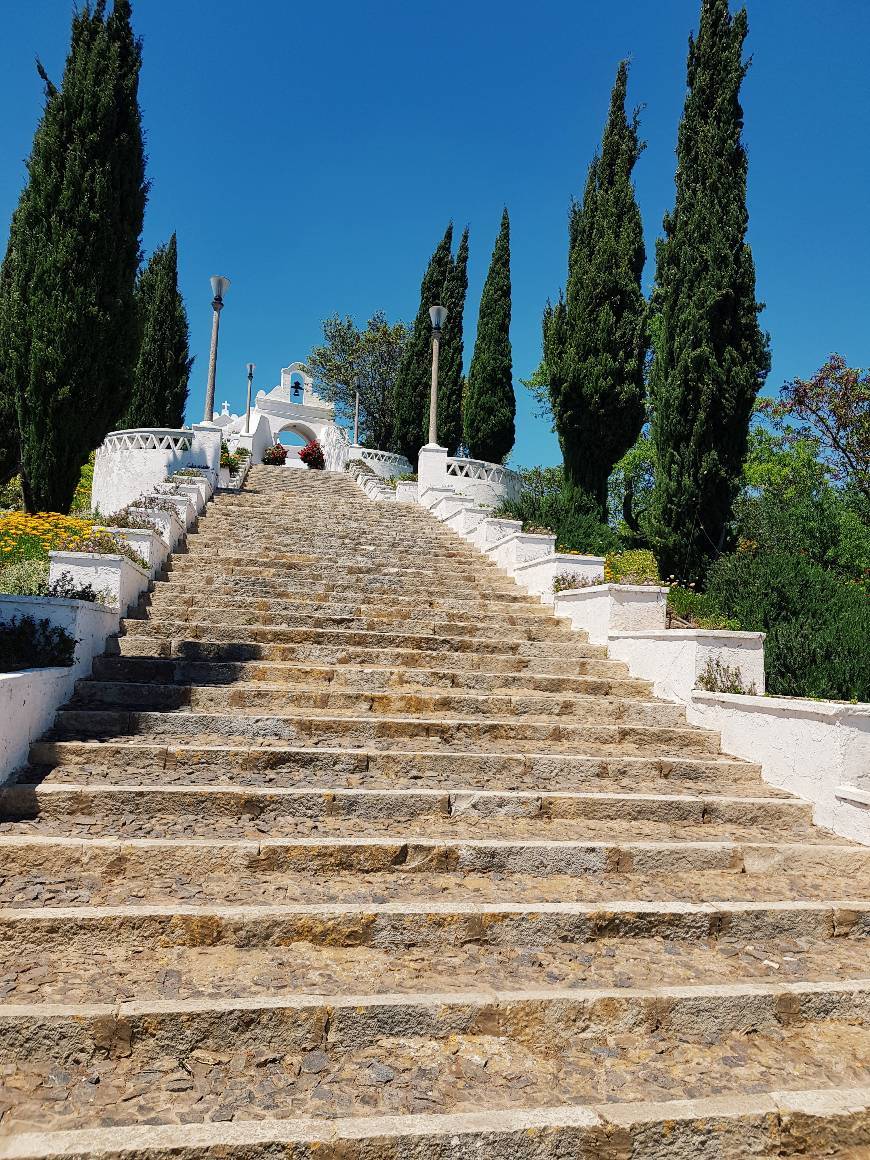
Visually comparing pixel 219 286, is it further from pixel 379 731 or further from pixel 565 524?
pixel 379 731

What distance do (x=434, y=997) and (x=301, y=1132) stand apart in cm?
76

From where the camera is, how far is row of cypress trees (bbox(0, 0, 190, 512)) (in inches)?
494

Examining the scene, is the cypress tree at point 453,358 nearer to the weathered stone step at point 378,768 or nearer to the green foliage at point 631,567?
the green foliage at point 631,567

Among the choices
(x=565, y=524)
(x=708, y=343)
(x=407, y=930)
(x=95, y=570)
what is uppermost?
(x=708, y=343)

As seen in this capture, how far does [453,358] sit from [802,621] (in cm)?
2054

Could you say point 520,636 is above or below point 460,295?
below

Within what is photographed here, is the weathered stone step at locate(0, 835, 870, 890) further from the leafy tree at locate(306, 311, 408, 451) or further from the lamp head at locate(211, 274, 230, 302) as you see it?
the leafy tree at locate(306, 311, 408, 451)

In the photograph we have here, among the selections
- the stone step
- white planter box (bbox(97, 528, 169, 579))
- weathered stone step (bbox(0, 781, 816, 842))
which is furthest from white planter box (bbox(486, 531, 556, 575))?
weathered stone step (bbox(0, 781, 816, 842))

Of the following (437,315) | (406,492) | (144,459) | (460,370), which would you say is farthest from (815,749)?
(460,370)

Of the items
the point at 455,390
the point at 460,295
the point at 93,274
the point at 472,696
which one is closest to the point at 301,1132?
the point at 472,696

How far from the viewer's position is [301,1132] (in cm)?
217

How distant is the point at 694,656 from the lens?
6.09 meters

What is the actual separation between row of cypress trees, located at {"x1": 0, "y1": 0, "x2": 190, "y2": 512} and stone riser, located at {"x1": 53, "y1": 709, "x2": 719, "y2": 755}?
31.7ft

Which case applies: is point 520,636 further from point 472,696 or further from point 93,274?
point 93,274
